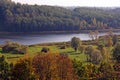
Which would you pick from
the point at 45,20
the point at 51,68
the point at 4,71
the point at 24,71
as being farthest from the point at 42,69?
the point at 45,20

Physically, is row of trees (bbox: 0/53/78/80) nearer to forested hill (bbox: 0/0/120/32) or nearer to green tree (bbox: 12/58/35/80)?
green tree (bbox: 12/58/35/80)

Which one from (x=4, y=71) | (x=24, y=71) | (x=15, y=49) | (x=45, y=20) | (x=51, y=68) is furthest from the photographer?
(x=45, y=20)

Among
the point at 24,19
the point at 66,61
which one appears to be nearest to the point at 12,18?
the point at 24,19

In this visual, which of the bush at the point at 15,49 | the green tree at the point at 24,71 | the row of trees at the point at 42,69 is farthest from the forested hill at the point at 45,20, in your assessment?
the green tree at the point at 24,71

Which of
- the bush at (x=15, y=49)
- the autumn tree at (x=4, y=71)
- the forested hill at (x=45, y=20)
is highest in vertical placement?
the forested hill at (x=45, y=20)

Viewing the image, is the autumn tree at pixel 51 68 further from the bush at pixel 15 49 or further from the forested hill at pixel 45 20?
the forested hill at pixel 45 20

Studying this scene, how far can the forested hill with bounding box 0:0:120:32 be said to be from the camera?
12444 centimetres

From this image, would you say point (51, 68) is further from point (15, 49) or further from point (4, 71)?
point (15, 49)

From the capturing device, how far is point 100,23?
436 feet

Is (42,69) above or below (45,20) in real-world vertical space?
below

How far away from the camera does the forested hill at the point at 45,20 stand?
124438mm

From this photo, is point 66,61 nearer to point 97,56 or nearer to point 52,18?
point 97,56

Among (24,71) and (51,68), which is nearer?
(24,71)

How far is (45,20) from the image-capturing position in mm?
129875
